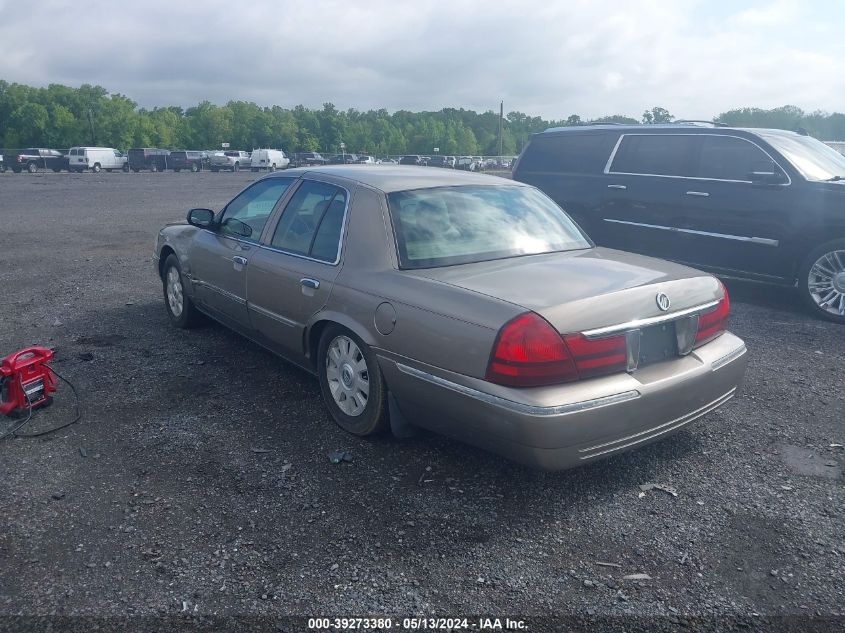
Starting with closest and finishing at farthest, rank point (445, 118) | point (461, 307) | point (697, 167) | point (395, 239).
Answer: point (461, 307)
point (395, 239)
point (697, 167)
point (445, 118)

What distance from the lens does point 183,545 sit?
3146mm

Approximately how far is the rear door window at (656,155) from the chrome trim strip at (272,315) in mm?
5415

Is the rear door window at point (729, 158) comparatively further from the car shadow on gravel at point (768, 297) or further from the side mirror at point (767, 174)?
the car shadow on gravel at point (768, 297)

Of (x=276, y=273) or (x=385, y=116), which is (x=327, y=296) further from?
(x=385, y=116)

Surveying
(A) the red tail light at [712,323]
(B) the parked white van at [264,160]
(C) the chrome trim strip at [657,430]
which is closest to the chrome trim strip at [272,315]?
(C) the chrome trim strip at [657,430]

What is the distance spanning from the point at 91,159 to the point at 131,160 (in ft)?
13.7

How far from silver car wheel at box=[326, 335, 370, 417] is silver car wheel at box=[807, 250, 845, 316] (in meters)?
5.44

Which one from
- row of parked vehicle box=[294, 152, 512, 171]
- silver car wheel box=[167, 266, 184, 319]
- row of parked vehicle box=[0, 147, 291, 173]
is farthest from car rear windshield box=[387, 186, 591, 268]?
row of parked vehicle box=[0, 147, 291, 173]

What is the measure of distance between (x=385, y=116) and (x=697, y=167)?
508ft

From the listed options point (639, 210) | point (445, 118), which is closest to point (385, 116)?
point (445, 118)

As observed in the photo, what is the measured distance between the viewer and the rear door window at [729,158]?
7.75 metres

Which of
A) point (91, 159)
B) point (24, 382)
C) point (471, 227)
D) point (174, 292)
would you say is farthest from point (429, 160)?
point (24, 382)

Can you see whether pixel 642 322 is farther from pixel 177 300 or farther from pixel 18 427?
pixel 177 300

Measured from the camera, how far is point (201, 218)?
5781mm
